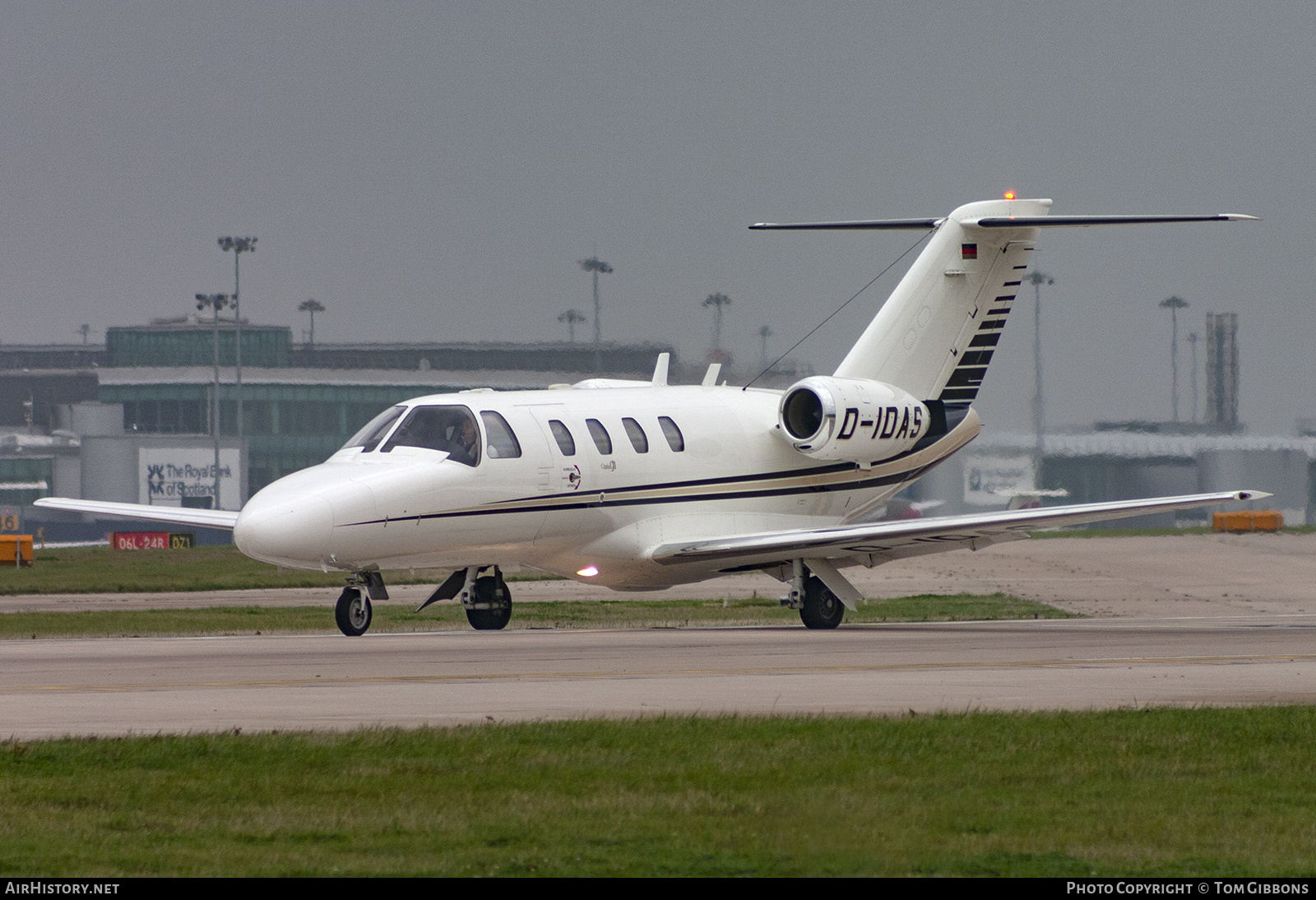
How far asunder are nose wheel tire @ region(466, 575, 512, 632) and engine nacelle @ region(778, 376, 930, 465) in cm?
527

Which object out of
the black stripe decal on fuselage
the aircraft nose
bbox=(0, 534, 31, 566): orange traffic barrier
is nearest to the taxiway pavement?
the aircraft nose

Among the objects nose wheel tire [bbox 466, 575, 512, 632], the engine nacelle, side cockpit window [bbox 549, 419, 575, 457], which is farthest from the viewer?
the engine nacelle

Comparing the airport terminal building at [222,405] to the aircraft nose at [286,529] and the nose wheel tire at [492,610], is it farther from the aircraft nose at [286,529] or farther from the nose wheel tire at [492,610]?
the aircraft nose at [286,529]

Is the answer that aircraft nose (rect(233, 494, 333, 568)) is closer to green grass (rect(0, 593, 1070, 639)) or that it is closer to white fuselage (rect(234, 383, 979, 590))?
white fuselage (rect(234, 383, 979, 590))

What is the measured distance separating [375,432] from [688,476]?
5.21 meters

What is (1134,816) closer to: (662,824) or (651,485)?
(662,824)

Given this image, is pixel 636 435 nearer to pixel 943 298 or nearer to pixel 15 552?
pixel 943 298

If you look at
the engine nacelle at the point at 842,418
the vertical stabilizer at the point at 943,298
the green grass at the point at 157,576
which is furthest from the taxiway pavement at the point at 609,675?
the green grass at the point at 157,576

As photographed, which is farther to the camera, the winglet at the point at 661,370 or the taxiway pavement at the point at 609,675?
the winglet at the point at 661,370

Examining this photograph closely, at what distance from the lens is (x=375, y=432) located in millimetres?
25156

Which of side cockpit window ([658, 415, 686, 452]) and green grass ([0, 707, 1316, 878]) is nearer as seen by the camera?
green grass ([0, 707, 1316, 878])

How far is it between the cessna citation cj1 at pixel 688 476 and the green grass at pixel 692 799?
1144cm

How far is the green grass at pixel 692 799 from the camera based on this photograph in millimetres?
8617

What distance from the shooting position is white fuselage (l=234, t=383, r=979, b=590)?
23531 millimetres
